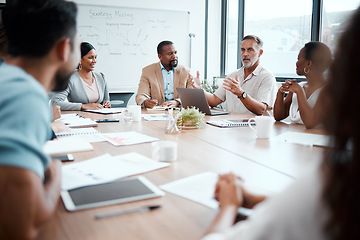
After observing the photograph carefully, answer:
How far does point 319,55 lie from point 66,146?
180 cm

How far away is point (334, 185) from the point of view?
44cm

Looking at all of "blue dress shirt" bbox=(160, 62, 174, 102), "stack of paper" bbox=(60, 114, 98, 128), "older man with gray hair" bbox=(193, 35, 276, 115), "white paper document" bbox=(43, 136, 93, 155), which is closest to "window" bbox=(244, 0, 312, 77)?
"older man with gray hair" bbox=(193, 35, 276, 115)

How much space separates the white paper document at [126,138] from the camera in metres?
1.66

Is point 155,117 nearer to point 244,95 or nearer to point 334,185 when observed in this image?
point 244,95

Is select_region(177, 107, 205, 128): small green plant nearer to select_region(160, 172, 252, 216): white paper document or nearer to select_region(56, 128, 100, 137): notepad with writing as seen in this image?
select_region(56, 128, 100, 137): notepad with writing

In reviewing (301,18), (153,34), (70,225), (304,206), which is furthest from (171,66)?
(304,206)

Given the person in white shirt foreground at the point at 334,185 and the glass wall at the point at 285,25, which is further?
the glass wall at the point at 285,25

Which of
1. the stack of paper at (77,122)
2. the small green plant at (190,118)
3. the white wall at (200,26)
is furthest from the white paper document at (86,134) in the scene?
the white wall at (200,26)

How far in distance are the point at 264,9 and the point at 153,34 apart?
169 cm

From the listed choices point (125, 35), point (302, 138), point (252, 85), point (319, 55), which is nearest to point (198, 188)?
point (302, 138)

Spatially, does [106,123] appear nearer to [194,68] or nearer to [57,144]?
[57,144]

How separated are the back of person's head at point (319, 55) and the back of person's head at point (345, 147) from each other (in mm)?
2023

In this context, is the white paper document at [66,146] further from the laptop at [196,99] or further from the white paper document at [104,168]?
the laptop at [196,99]

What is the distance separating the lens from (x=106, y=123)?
7.65 ft
